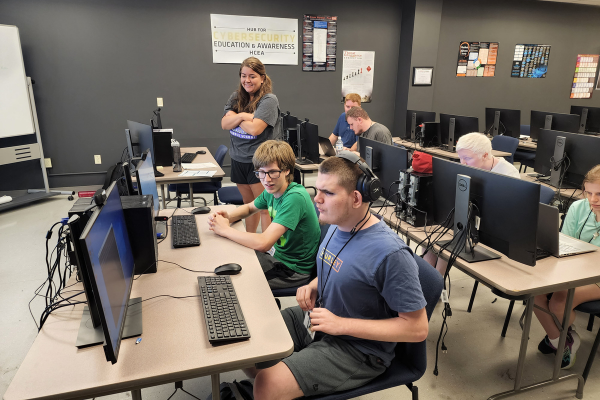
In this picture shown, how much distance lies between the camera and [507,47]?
6707 mm

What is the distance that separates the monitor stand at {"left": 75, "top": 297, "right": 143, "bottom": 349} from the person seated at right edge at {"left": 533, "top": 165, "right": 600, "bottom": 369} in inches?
70.9

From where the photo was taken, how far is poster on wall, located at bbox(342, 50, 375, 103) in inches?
240

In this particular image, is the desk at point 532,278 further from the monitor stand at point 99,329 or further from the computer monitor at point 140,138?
the computer monitor at point 140,138

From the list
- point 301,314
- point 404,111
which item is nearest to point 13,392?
point 301,314

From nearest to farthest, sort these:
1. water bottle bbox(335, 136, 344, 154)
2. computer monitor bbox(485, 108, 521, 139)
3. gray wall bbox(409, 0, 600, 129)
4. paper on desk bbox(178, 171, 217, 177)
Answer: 1. paper on desk bbox(178, 171, 217, 177)
2. water bottle bbox(335, 136, 344, 154)
3. computer monitor bbox(485, 108, 521, 139)
4. gray wall bbox(409, 0, 600, 129)

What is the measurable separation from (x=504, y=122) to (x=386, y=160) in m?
3.70

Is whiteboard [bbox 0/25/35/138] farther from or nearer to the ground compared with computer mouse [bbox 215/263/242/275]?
farther from the ground

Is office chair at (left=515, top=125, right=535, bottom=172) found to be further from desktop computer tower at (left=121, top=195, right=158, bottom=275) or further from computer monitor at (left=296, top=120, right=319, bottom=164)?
desktop computer tower at (left=121, top=195, right=158, bottom=275)

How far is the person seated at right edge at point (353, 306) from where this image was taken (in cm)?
→ 119

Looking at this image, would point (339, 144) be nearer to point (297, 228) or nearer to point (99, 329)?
point (297, 228)

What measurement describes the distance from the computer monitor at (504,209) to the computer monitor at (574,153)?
151 centimetres

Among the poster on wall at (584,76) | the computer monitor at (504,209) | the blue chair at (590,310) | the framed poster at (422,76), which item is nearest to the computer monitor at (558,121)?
the framed poster at (422,76)

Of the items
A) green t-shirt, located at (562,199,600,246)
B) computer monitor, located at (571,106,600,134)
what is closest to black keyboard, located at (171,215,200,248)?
green t-shirt, located at (562,199,600,246)

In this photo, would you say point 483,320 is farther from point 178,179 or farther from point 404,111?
point 404,111
